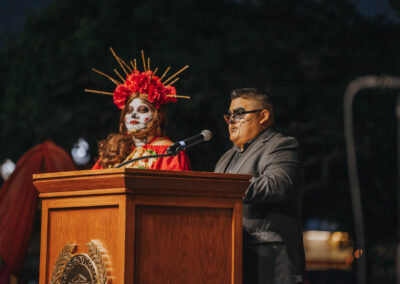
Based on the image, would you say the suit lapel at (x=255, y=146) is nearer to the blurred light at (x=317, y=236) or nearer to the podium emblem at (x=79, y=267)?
the podium emblem at (x=79, y=267)

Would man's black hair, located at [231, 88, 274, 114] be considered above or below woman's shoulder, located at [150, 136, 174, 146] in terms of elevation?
above

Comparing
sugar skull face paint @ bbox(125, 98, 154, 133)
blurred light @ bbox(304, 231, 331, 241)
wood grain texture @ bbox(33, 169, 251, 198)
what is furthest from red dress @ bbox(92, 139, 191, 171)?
blurred light @ bbox(304, 231, 331, 241)

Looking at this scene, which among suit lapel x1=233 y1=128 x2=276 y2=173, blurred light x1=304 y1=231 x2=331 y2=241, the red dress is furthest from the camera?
blurred light x1=304 y1=231 x2=331 y2=241

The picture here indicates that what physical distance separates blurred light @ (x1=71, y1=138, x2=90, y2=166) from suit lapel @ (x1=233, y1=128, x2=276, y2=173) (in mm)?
8313

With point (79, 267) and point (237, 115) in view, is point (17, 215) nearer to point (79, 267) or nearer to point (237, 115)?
point (237, 115)

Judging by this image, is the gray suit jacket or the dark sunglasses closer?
the gray suit jacket

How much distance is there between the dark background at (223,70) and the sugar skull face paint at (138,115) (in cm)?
693

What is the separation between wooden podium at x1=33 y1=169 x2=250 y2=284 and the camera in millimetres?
3408

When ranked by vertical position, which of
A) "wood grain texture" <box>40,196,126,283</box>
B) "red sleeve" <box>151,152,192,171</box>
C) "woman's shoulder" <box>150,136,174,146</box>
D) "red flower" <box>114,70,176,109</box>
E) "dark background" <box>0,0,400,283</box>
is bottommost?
"wood grain texture" <box>40,196,126,283</box>

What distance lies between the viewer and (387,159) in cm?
1181

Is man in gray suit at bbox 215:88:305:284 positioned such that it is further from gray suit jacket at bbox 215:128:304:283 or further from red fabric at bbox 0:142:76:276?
red fabric at bbox 0:142:76:276

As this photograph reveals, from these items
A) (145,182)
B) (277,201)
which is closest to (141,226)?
(145,182)

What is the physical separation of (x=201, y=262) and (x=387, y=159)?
8640 millimetres

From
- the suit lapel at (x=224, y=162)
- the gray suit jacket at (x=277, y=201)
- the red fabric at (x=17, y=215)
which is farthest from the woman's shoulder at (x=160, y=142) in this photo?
the red fabric at (x=17, y=215)
